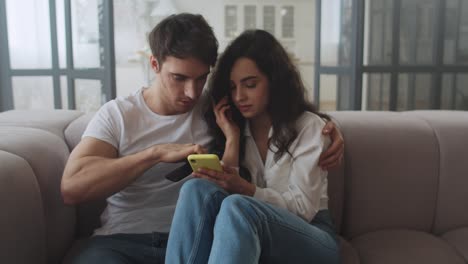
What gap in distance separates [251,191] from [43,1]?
2323 millimetres

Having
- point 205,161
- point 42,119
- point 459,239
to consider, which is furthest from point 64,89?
point 459,239

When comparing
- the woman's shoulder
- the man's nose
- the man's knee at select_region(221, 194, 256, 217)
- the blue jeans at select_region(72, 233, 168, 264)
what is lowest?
the blue jeans at select_region(72, 233, 168, 264)

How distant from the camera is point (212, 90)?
5.10 ft

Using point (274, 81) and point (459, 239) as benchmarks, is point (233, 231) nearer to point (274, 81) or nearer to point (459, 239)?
point (274, 81)

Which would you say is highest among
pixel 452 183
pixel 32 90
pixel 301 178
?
pixel 32 90

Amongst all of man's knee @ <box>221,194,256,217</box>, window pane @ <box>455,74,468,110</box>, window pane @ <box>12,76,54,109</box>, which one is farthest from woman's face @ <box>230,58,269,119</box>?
window pane @ <box>455,74,468,110</box>

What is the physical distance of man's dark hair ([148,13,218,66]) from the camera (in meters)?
1.36

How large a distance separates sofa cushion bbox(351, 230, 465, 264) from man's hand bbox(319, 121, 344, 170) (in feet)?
1.05

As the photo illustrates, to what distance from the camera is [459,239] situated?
62.2 inches

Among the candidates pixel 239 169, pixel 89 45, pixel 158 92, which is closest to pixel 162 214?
pixel 239 169

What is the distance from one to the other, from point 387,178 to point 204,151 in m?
0.72

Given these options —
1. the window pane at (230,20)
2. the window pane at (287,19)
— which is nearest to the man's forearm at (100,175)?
the window pane at (230,20)

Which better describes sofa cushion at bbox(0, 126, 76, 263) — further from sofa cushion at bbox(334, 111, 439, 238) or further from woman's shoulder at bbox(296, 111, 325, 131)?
sofa cushion at bbox(334, 111, 439, 238)

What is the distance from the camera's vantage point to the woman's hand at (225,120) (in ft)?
4.75
